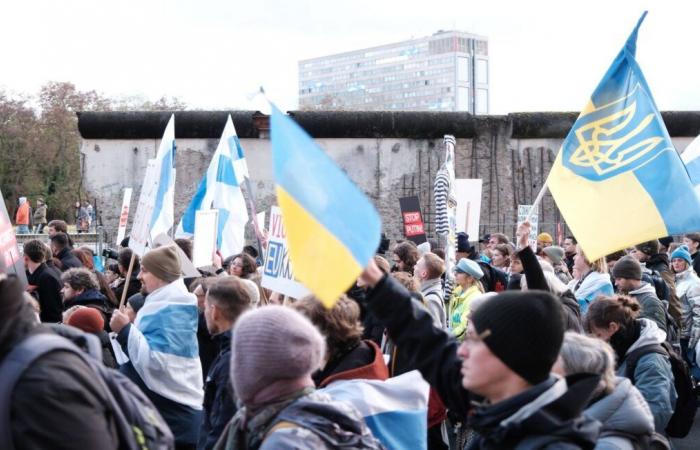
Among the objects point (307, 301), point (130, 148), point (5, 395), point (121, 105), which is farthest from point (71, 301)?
point (121, 105)

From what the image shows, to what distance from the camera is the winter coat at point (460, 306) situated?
7.36 metres

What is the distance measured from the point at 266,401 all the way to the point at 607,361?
1.49 m

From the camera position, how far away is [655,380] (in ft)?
16.6

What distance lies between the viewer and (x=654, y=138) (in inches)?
231

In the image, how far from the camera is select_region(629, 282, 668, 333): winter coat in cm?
698

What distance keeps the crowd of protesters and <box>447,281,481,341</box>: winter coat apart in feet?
0.14

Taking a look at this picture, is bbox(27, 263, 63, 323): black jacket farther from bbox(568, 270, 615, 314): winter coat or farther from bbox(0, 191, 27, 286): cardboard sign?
bbox(568, 270, 615, 314): winter coat

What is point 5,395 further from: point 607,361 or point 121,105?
point 121,105

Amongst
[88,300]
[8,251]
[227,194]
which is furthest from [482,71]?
[8,251]

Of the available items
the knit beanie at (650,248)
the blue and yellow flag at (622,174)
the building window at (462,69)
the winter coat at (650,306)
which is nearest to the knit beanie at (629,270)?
the winter coat at (650,306)

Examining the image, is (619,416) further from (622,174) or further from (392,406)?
(622,174)

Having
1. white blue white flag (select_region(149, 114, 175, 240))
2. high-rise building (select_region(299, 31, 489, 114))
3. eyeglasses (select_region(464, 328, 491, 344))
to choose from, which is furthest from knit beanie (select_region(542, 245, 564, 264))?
high-rise building (select_region(299, 31, 489, 114))

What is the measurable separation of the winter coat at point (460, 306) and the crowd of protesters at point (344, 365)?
0.14 ft

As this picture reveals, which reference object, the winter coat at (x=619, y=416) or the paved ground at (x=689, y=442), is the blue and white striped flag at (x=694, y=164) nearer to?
the paved ground at (x=689, y=442)
